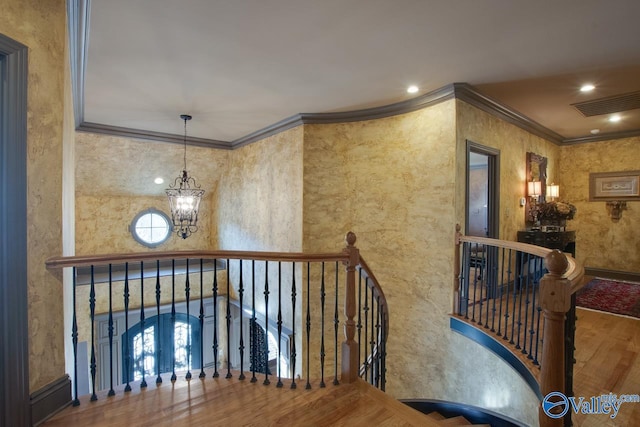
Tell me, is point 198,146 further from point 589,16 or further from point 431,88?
point 589,16

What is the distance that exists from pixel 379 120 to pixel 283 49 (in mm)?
1892

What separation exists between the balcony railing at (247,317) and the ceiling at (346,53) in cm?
172

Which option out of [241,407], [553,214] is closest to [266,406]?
[241,407]

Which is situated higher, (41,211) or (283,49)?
(283,49)

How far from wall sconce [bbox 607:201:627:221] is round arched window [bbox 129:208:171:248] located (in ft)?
29.3

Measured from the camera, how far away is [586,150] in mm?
5926

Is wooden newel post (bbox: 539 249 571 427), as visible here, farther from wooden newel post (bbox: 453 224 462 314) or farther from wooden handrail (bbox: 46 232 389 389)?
wooden newel post (bbox: 453 224 462 314)

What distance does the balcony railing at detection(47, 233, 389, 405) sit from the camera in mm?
2299

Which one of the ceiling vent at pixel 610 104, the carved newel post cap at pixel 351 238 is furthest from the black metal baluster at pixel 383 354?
the ceiling vent at pixel 610 104

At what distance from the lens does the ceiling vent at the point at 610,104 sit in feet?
12.5

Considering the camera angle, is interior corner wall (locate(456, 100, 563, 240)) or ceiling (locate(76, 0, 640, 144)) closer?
ceiling (locate(76, 0, 640, 144))

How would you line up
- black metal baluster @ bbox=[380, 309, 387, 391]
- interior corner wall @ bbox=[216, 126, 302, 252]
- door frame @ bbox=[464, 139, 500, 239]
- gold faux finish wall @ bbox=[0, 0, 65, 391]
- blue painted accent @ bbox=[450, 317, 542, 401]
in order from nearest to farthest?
gold faux finish wall @ bbox=[0, 0, 65, 391] → blue painted accent @ bbox=[450, 317, 542, 401] → black metal baluster @ bbox=[380, 309, 387, 391] → door frame @ bbox=[464, 139, 500, 239] → interior corner wall @ bbox=[216, 126, 302, 252]

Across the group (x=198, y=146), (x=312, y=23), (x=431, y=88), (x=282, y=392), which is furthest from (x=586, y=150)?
(x=198, y=146)

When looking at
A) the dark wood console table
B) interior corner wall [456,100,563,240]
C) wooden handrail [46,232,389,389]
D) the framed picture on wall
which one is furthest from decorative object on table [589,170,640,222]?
wooden handrail [46,232,389,389]
